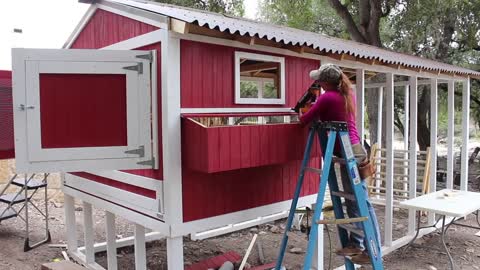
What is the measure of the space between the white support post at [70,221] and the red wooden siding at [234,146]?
9.67ft

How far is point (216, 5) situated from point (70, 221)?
338 inches

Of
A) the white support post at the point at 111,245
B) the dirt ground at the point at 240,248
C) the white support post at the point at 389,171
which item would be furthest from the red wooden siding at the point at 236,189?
the white support post at the point at 111,245

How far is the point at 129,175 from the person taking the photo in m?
3.91

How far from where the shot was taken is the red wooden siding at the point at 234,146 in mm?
3047

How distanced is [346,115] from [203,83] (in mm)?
1298

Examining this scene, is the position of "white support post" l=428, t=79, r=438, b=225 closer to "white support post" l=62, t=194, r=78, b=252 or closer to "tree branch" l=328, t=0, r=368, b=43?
"tree branch" l=328, t=0, r=368, b=43

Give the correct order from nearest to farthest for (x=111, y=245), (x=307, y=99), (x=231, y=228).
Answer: (x=307, y=99) < (x=111, y=245) < (x=231, y=228)

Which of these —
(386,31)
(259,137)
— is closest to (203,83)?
(259,137)

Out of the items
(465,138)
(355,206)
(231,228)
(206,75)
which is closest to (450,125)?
(465,138)

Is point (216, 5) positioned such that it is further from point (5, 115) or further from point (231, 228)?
point (5, 115)

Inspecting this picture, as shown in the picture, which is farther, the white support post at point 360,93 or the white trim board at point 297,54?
the white support post at point 360,93

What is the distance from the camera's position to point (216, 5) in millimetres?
12164

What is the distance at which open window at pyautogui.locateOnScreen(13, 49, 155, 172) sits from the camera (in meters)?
3.09

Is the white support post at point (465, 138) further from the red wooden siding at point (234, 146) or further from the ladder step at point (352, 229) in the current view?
the red wooden siding at point (234, 146)
